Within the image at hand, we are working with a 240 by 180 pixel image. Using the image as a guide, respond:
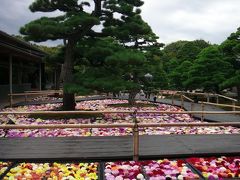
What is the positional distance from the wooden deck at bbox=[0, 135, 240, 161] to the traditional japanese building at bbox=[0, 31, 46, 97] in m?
11.4

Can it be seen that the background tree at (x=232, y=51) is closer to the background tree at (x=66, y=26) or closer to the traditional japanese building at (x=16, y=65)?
the background tree at (x=66, y=26)

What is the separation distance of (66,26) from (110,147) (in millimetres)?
8408

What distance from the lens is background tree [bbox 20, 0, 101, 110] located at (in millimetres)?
13860

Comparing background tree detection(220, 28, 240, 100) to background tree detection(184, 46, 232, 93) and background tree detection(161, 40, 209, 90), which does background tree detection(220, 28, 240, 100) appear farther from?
background tree detection(161, 40, 209, 90)

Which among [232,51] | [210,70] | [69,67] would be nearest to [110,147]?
[69,67]

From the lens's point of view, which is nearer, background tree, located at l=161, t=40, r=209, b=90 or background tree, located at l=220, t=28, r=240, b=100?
background tree, located at l=220, t=28, r=240, b=100

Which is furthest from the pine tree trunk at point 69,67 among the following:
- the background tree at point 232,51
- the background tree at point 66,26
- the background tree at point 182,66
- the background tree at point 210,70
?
the background tree at point 182,66

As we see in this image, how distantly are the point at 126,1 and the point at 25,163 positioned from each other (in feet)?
36.6

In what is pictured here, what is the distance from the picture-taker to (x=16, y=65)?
1070 inches

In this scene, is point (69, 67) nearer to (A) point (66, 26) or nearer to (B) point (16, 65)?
(A) point (66, 26)

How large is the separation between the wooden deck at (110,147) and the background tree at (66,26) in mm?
6606

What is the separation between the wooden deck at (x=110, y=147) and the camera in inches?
238

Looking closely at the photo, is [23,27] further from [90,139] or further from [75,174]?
[75,174]

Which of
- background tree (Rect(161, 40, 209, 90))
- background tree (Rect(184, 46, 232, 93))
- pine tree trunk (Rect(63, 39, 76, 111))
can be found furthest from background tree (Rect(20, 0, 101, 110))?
background tree (Rect(161, 40, 209, 90))
